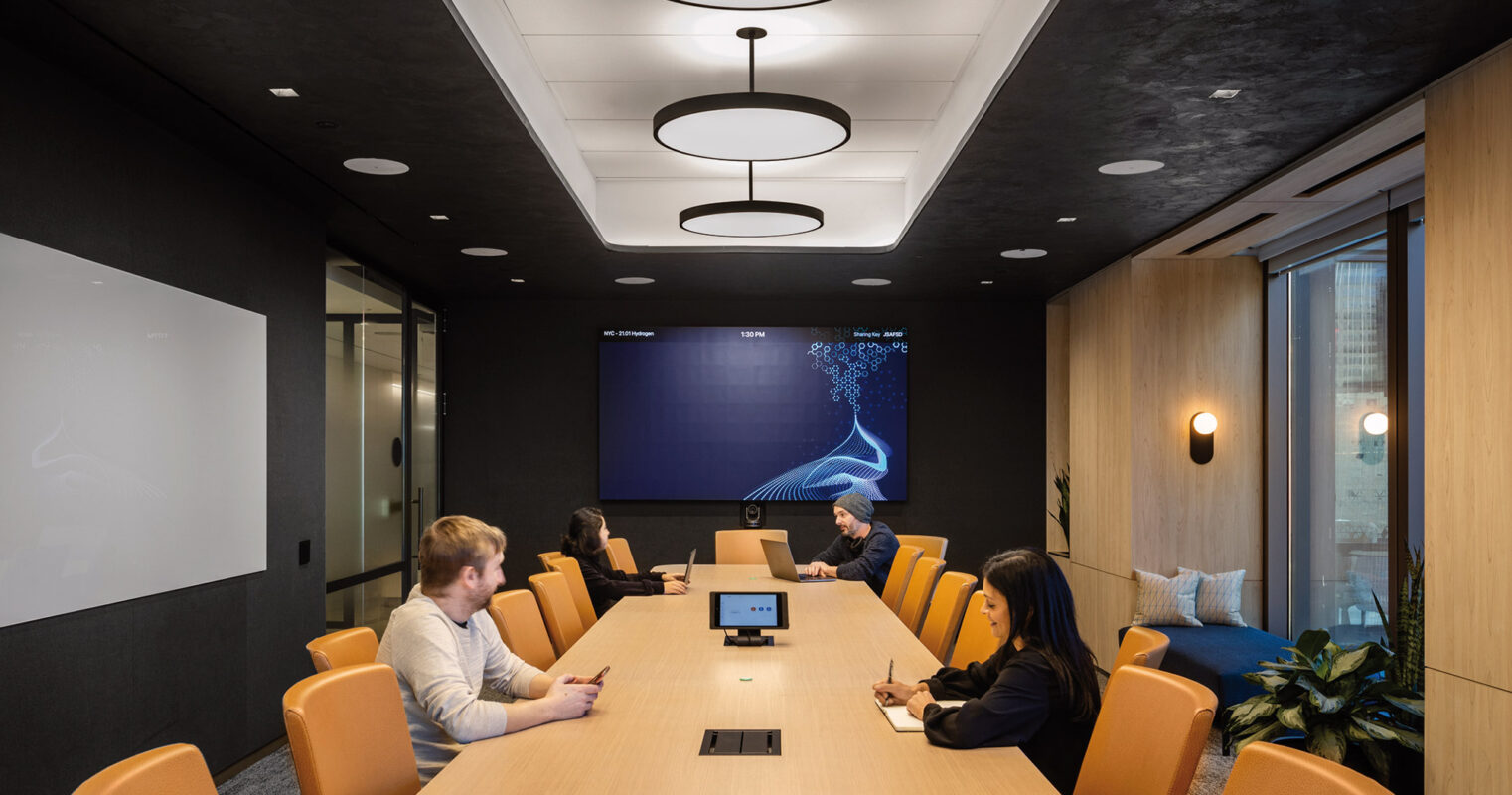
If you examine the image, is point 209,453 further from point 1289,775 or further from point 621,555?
point 1289,775

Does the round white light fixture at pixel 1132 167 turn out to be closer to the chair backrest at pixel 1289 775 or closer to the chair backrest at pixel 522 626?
the chair backrest at pixel 522 626

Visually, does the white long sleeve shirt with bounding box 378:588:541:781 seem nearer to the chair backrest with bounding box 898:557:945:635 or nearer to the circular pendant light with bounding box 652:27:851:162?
the circular pendant light with bounding box 652:27:851:162

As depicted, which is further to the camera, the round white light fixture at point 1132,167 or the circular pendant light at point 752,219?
the circular pendant light at point 752,219

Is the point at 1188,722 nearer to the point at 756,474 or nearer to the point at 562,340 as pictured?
the point at 756,474

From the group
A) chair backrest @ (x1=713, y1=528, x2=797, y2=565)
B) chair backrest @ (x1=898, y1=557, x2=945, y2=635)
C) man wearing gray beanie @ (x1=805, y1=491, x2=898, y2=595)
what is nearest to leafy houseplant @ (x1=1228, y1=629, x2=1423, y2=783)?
chair backrest @ (x1=898, y1=557, x2=945, y2=635)

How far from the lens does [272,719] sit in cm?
608

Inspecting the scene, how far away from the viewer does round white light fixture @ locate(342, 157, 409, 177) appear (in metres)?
5.46

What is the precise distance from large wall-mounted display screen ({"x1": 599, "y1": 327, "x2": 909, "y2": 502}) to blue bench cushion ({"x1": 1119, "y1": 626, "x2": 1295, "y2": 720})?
354 centimetres

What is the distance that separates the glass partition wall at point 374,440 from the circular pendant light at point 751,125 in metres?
3.39

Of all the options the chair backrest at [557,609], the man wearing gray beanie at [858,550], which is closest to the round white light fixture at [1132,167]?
the man wearing gray beanie at [858,550]

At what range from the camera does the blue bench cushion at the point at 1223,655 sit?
19.7ft

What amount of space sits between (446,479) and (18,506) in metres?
6.35

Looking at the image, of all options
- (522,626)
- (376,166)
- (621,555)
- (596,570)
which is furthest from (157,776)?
(621,555)

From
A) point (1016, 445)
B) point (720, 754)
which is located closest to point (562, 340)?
point (1016, 445)
